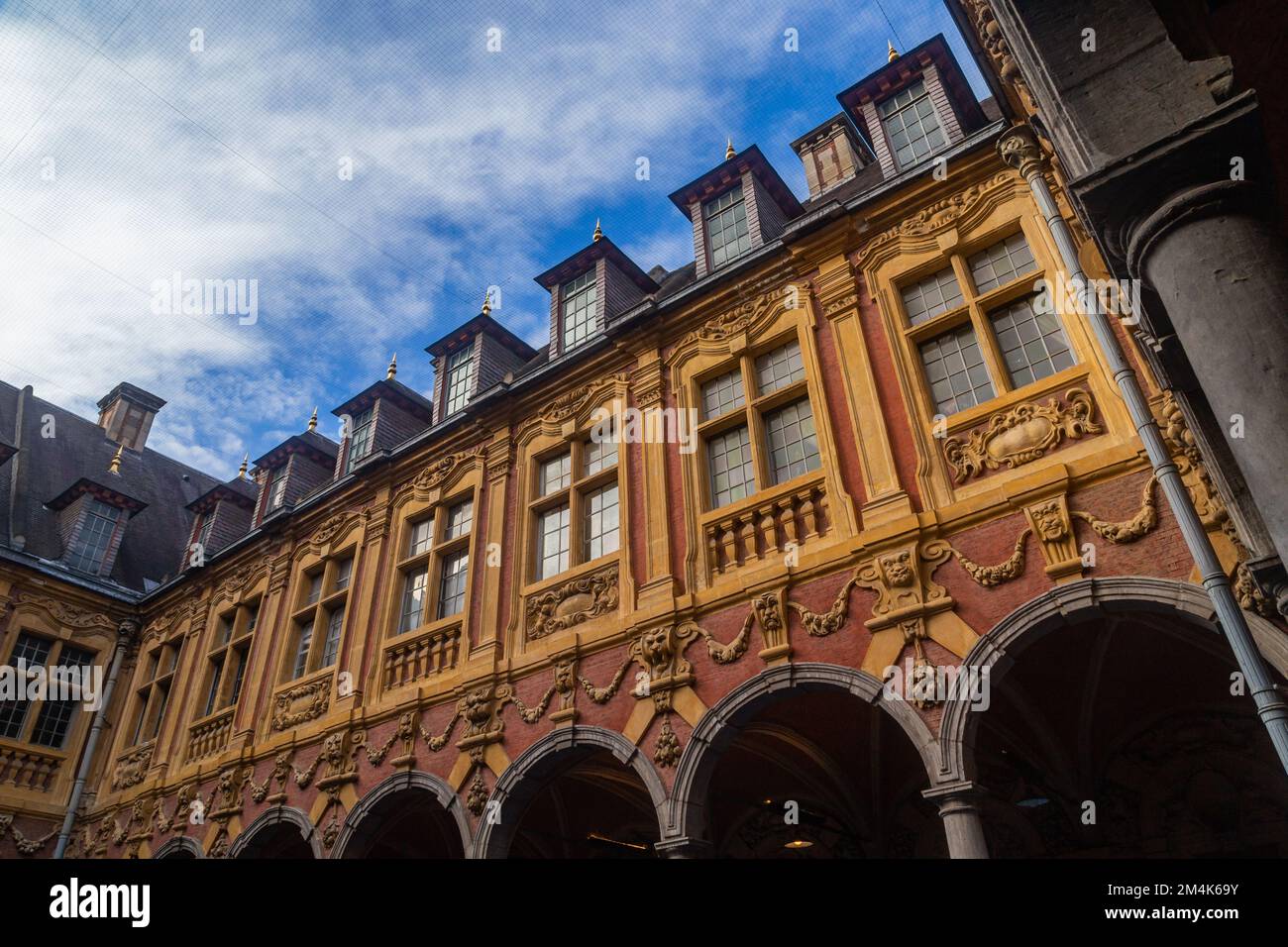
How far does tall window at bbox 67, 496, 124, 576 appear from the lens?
1872 centimetres

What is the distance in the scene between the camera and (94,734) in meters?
16.8

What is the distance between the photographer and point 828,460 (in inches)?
343

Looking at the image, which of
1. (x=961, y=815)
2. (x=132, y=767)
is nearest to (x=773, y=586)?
(x=961, y=815)

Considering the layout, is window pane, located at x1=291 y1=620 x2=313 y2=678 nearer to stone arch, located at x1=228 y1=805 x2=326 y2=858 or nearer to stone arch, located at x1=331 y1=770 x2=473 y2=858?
stone arch, located at x1=228 y1=805 x2=326 y2=858

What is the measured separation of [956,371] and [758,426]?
7.56 ft

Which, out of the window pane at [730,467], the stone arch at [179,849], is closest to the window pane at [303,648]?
the stone arch at [179,849]

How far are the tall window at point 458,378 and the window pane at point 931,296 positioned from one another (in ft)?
26.0

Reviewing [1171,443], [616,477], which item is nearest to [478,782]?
[616,477]

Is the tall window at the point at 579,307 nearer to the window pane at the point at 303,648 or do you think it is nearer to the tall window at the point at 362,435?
the tall window at the point at 362,435

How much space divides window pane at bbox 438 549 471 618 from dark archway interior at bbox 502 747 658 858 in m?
2.93

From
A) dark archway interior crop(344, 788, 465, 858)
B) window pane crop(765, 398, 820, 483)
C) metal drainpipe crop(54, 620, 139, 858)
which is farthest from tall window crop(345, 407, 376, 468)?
window pane crop(765, 398, 820, 483)

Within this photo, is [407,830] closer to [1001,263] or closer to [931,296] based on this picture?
[931,296]
